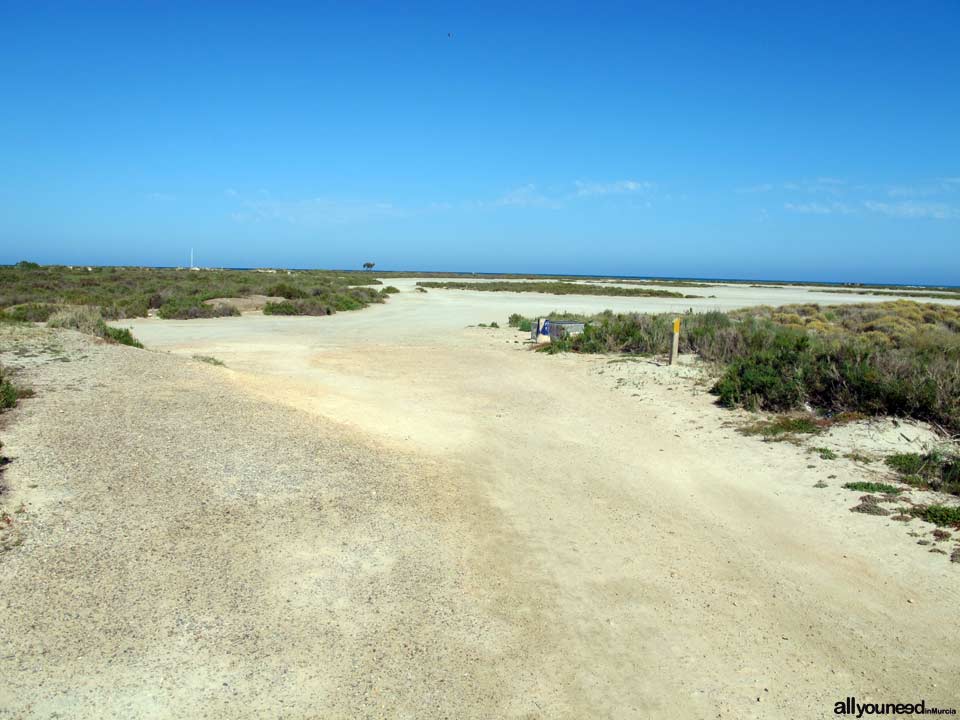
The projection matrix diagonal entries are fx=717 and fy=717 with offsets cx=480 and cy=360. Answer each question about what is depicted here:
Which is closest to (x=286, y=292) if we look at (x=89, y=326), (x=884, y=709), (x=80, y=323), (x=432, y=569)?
(x=80, y=323)

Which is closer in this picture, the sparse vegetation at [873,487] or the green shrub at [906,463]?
the sparse vegetation at [873,487]

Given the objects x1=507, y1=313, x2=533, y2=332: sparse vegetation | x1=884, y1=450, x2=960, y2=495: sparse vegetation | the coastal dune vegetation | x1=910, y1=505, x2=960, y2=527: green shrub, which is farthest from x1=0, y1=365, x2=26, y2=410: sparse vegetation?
x1=507, y1=313, x2=533, y2=332: sparse vegetation

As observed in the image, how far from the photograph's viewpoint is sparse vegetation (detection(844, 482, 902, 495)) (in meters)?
7.30

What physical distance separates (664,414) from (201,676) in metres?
8.79

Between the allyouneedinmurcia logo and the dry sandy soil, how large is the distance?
0.23ft

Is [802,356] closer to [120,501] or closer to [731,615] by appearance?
[731,615]

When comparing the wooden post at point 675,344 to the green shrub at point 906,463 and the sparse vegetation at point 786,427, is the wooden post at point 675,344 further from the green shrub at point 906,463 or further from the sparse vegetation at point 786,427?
the green shrub at point 906,463

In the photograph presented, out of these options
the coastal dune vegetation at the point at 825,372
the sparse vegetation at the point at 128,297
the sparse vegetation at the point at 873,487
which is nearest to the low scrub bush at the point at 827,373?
the coastal dune vegetation at the point at 825,372

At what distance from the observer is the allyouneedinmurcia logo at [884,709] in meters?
3.84

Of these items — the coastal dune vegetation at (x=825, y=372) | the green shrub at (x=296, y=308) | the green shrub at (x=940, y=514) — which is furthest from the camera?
the green shrub at (x=296, y=308)

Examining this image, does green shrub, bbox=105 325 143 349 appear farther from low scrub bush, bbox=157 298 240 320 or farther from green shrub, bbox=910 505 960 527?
low scrub bush, bbox=157 298 240 320

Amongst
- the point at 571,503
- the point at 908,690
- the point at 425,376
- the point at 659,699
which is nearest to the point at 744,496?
the point at 571,503

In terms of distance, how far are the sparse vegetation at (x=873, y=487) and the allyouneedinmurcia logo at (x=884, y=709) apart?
3825 mm

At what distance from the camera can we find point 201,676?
12.5 ft
